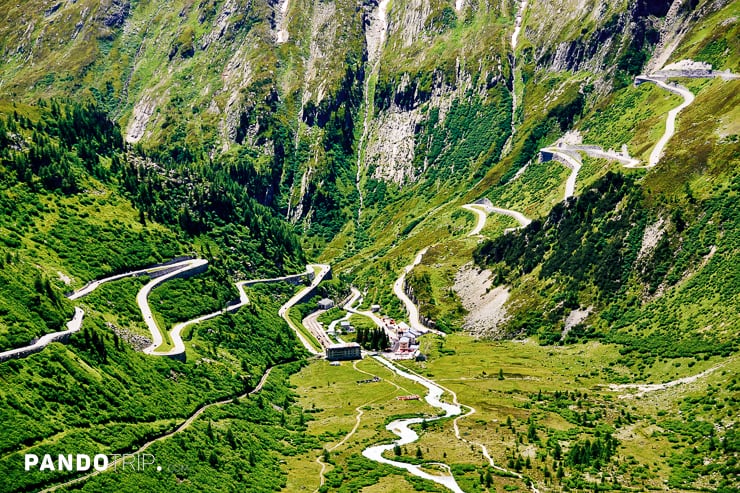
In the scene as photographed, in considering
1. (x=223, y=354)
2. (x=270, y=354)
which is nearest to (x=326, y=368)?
(x=270, y=354)

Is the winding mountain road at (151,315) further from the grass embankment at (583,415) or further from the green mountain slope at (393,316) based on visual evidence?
the grass embankment at (583,415)

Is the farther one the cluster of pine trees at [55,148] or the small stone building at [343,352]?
the small stone building at [343,352]

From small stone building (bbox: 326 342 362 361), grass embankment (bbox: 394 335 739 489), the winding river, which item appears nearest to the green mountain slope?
grass embankment (bbox: 394 335 739 489)

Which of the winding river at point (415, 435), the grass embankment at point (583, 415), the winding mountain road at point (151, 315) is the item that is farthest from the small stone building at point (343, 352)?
the grass embankment at point (583, 415)

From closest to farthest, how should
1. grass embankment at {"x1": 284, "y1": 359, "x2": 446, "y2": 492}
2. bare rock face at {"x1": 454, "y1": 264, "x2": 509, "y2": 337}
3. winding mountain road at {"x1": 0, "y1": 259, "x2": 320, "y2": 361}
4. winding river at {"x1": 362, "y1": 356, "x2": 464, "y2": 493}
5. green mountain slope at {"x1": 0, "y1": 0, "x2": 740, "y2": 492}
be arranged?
green mountain slope at {"x1": 0, "y1": 0, "x2": 740, "y2": 492}, winding mountain road at {"x1": 0, "y1": 259, "x2": 320, "y2": 361}, winding river at {"x1": 362, "y1": 356, "x2": 464, "y2": 493}, grass embankment at {"x1": 284, "y1": 359, "x2": 446, "y2": 492}, bare rock face at {"x1": 454, "y1": 264, "x2": 509, "y2": 337}

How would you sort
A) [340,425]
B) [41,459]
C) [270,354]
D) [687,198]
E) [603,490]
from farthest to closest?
[687,198], [270,354], [340,425], [603,490], [41,459]

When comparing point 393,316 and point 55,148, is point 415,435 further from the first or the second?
point 55,148

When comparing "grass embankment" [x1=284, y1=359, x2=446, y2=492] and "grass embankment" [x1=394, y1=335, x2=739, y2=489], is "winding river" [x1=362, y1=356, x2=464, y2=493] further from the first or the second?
"grass embankment" [x1=394, y1=335, x2=739, y2=489]

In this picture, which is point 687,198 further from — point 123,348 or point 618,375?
point 123,348

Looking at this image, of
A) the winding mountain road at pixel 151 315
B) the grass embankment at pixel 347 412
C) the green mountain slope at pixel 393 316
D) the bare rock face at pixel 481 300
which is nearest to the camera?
the green mountain slope at pixel 393 316

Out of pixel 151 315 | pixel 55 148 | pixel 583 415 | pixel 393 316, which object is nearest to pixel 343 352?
pixel 393 316

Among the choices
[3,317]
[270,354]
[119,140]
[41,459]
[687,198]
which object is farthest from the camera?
[119,140]
